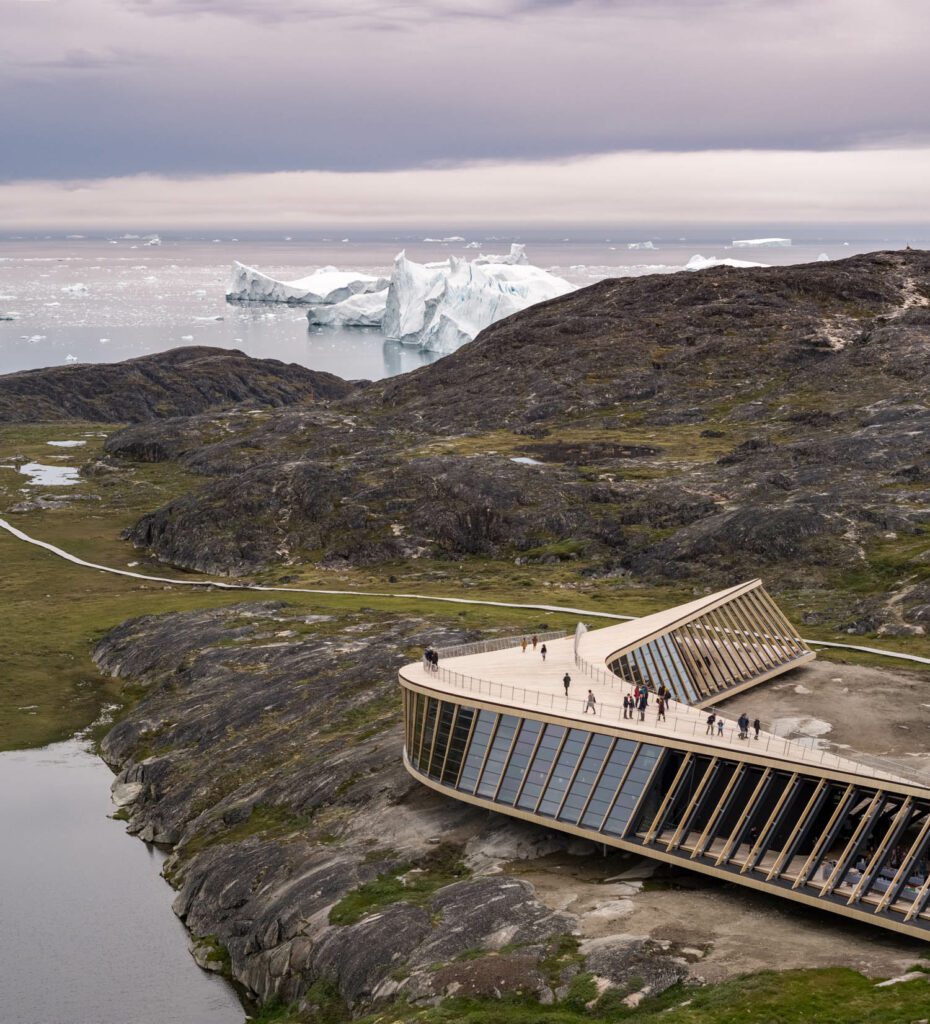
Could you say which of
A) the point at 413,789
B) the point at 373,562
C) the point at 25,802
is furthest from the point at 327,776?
the point at 373,562

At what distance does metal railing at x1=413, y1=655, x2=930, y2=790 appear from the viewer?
56.3 metres

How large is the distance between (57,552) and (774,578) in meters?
95.5

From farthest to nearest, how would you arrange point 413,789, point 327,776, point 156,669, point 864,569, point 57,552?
point 57,552, point 864,569, point 156,669, point 327,776, point 413,789

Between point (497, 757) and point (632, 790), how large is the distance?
868cm

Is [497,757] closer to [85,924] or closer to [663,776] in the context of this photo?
[663,776]

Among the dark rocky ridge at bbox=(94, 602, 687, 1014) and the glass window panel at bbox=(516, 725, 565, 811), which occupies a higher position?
the glass window panel at bbox=(516, 725, 565, 811)

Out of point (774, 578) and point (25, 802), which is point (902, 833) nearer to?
point (25, 802)

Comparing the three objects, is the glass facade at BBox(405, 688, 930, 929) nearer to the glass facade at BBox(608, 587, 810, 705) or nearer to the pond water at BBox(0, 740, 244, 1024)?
the glass facade at BBox(608, 587, 810, 705)

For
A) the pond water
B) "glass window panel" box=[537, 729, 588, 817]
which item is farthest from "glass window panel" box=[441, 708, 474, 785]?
the pond water

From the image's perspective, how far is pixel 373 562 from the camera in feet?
527

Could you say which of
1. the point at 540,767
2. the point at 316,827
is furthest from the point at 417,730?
the point at 540,767

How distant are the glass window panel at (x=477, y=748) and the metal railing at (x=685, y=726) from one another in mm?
1306

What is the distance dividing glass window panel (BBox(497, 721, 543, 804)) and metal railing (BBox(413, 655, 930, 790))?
1276 mm

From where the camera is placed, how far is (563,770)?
212 ft
